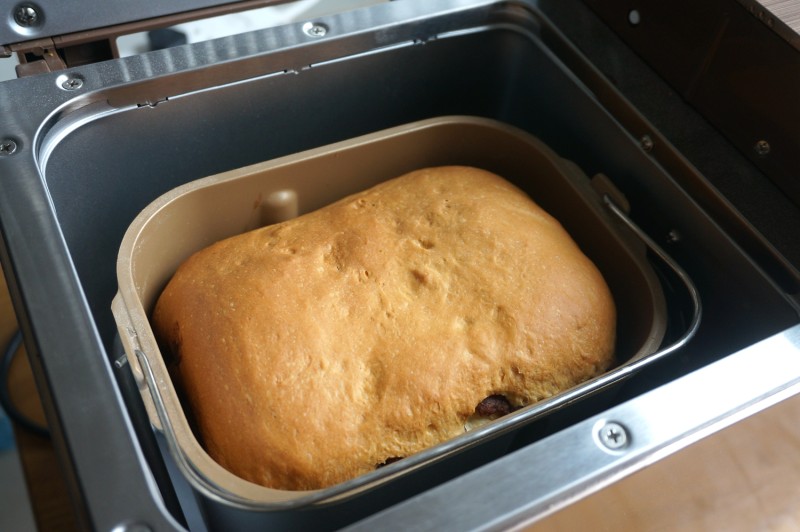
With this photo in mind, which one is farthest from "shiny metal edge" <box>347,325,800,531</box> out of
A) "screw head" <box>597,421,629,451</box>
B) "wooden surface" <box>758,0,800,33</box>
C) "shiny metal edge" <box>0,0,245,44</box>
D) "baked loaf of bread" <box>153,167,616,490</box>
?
"shiny metal edge" <box>0,0,245,44</box>

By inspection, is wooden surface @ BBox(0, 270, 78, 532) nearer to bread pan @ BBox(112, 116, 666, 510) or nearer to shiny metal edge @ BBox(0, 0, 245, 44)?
bread pan @ BBox(112, 116, 666, 510)

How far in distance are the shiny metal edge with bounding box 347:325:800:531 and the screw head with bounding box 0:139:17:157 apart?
44 centimetres

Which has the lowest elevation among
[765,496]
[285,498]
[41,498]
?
[41,498]

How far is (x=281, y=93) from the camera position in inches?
29.5

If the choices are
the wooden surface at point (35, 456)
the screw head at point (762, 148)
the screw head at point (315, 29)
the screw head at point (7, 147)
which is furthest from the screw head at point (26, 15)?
the screw head at point (762, 148)

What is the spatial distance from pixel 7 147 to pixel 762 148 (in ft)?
2.24

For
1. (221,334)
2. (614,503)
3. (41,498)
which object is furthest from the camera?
(41,498)

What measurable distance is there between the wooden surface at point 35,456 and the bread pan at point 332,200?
30cm

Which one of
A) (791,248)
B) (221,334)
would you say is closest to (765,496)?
(791,248)

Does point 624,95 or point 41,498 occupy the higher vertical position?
point 624,95

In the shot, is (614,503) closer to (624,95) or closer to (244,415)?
(244,415)

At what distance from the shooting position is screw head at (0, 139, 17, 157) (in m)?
0.61

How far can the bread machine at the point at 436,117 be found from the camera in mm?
475

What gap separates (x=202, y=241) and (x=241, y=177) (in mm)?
83
